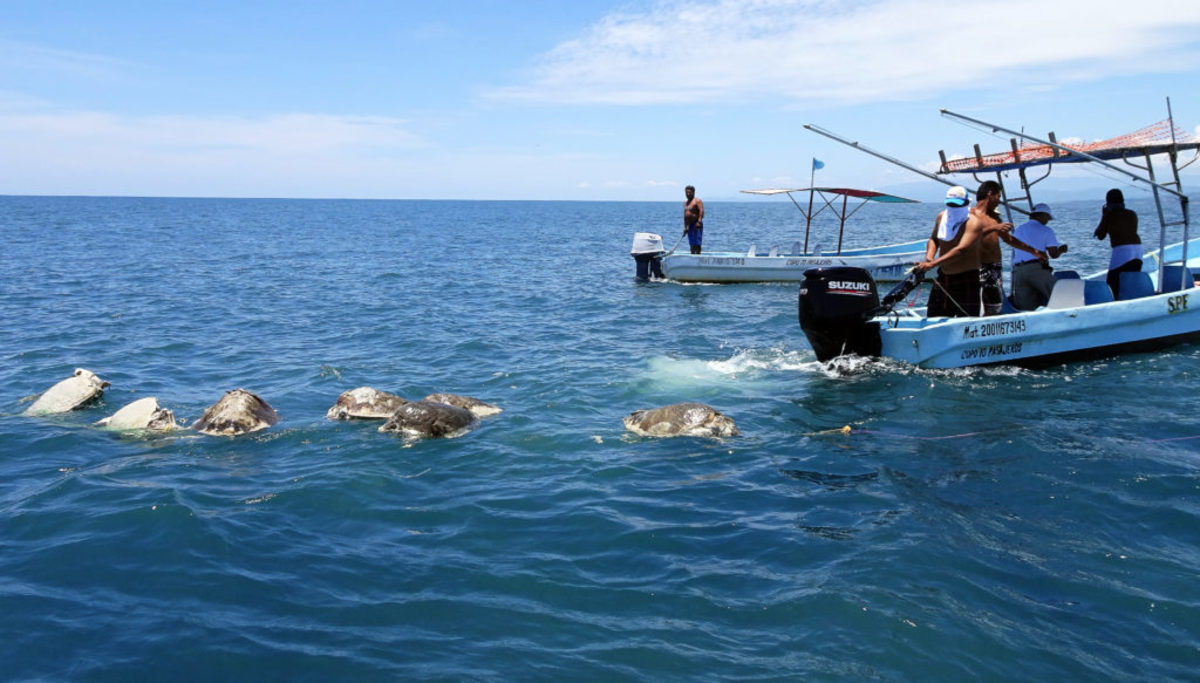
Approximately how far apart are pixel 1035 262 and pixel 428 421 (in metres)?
9.01

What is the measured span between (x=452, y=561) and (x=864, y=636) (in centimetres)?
298

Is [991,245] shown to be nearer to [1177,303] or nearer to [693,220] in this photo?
[1177,303]

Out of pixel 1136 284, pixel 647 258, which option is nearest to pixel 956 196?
pixel 1136 284

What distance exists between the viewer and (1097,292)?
40.9 feet

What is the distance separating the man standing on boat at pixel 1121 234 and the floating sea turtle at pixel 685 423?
7211 mm

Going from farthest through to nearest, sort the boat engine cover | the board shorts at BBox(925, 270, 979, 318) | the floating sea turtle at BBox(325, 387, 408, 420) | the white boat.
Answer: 1. the boat engine cover
2. the white boat
3. the board shorts at BBox(925, 270, 979, 318)
4. the floating sea turtle at BBox(325, 387, 408, 420)

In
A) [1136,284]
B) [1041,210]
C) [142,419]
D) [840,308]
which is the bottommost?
[142,419]

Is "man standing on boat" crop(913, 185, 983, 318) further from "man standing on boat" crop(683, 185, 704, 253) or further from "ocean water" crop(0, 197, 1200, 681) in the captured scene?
"man standing on boat" crop(683, 185, 704, 253)

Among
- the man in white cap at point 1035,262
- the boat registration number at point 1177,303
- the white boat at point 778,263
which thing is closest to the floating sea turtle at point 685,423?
the man in white cap at point 1035,262

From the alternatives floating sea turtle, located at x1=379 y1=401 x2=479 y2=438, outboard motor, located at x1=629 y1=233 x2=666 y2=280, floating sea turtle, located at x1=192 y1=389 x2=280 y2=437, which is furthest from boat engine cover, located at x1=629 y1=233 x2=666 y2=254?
floating sea turtle, located at x1=192 y1=389 x2=280 y2=437

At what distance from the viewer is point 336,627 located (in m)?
5.32

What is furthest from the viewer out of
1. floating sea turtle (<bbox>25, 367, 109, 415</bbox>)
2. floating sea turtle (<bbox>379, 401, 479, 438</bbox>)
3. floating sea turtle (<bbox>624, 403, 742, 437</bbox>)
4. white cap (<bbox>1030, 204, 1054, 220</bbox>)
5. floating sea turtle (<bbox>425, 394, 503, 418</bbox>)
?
white cap (<bbox>1030, 204, 1054, 220</bbox>)

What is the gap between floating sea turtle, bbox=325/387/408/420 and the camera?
10050 mm

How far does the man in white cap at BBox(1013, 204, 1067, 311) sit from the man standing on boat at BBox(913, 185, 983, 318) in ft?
3.80
